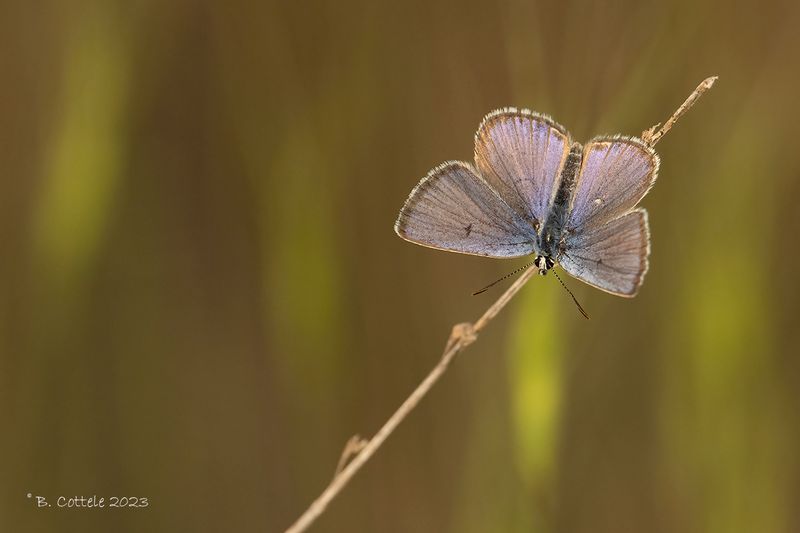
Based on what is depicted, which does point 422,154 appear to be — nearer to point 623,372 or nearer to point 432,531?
point 623,372

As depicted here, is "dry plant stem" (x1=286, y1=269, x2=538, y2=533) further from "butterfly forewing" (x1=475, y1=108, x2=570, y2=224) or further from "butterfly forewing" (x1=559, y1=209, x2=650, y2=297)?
"butterfly forewing" (x1=475, y1=108, x2=570, y2=224)

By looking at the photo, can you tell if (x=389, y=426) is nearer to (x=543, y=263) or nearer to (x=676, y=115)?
(x=543, y=263)

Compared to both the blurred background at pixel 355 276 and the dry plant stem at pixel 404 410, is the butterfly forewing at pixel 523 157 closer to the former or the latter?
the blurred background at pixel 355 276

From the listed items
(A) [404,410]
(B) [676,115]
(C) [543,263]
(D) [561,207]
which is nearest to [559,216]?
(D) [561,207]

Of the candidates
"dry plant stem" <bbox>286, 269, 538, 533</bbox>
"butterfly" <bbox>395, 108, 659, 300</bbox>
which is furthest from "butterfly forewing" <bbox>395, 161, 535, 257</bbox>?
"dry plant stem" <bbox>286, 269, 538, 533</bbox>

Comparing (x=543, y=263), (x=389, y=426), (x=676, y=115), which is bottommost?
(x=389, y=426)

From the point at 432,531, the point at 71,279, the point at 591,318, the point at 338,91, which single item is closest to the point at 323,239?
the point at 338,91
